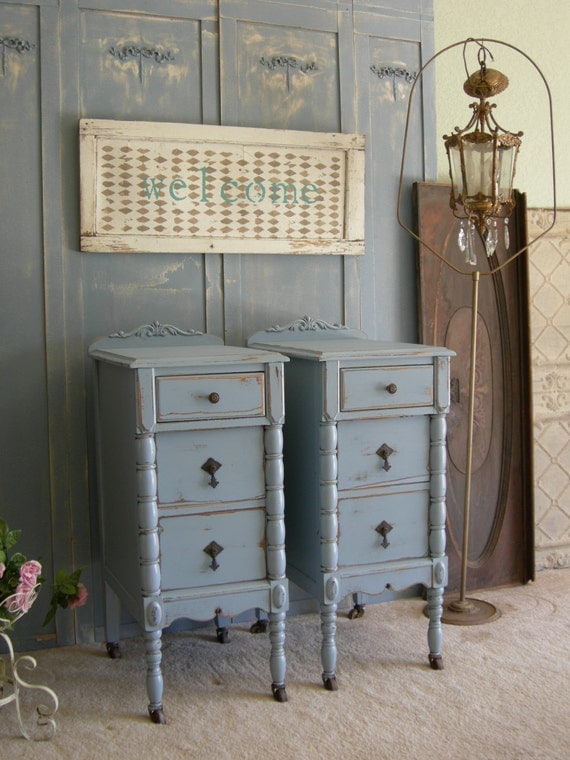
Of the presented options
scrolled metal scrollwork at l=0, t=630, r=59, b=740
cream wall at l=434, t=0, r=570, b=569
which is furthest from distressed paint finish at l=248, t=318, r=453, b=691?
cream wall at l=434, t=0, r=570, b=569

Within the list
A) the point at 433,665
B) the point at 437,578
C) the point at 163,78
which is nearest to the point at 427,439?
the point at 437,578

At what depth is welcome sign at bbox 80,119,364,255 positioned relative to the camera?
3066mm

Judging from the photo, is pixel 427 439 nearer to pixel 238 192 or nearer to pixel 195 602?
pixel 195 602

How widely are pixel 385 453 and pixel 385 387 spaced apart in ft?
0.70

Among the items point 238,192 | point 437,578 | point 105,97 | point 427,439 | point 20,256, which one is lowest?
point 437,578

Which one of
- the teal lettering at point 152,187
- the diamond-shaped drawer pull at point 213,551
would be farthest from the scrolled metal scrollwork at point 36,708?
the teal lettering at point 152,187

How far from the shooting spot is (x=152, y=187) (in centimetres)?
312

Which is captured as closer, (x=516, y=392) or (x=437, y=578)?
(x=437, y=578)

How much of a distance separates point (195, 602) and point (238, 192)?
4.93 ft

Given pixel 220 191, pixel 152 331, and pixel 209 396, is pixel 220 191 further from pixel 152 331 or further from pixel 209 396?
pixel 209 396

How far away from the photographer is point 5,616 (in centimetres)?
247

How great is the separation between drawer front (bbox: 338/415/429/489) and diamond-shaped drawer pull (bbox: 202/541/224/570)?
0.43 m

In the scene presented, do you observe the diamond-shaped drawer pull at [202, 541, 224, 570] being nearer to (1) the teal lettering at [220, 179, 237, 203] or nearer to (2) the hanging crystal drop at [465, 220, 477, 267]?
(1) the teal lettering at [220, 179, 237, 203]

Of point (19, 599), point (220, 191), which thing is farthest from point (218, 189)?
point (19, 599)
